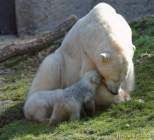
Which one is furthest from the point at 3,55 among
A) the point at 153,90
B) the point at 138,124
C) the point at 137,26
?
the point at 138,124

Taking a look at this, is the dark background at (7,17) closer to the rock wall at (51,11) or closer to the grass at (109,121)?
the rock wall at (51,11)

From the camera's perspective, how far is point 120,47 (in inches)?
299

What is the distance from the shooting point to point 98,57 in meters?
7.65

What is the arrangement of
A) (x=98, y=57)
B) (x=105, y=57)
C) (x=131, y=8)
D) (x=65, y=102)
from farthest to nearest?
(x=131, y=8), (x=98, y=57), (x=105, y=57), (x=65, y=102)

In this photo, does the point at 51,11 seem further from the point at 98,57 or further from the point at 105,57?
the point at 105,57

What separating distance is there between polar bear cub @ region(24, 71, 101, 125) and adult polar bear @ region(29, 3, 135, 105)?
18 cm

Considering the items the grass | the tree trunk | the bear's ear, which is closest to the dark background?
the tree trunk

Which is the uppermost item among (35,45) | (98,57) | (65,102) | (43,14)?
(98,57)

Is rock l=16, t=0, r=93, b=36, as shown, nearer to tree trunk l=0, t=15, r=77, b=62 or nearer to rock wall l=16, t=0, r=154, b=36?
rock wall l=16, t=0, r=154, b=36

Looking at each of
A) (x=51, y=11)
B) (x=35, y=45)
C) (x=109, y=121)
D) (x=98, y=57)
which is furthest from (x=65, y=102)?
(x=51, y=11)

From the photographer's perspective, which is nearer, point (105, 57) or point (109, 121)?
point (109, 121)

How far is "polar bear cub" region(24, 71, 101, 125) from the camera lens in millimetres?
7418

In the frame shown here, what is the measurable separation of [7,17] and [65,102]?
8992 mm

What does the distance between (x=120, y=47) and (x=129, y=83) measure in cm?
62
